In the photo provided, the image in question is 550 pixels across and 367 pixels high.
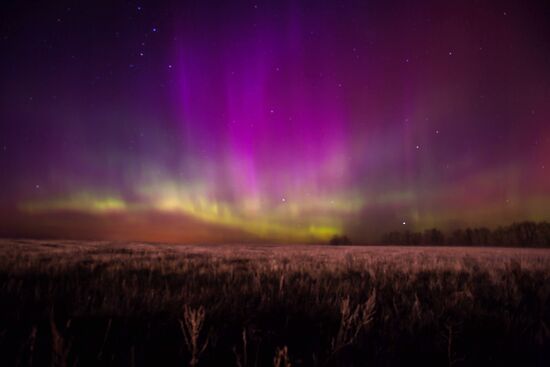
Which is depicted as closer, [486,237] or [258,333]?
[258,333]

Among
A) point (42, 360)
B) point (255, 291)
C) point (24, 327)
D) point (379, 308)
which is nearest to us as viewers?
point (42, 360)

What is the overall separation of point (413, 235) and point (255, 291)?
111 metres

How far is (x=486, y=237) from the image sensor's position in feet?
292

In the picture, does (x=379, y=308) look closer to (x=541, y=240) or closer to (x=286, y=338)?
(x=286, y=338)

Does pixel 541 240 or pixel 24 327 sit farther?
pixel 541 240

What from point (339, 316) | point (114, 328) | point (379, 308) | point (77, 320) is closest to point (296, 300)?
point (339, 316)

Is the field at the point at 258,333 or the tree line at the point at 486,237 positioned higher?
the field at the point at 258,333

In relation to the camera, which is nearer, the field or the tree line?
the field

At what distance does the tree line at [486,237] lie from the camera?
79875mm

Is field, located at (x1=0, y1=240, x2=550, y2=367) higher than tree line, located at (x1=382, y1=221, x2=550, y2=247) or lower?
higher

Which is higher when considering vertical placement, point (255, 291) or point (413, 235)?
point (255, 291)

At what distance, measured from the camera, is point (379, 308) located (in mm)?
3771

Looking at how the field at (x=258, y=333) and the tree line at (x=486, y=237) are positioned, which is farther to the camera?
the tree line at (x=486, y=237)

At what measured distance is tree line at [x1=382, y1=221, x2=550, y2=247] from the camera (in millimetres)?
79875
